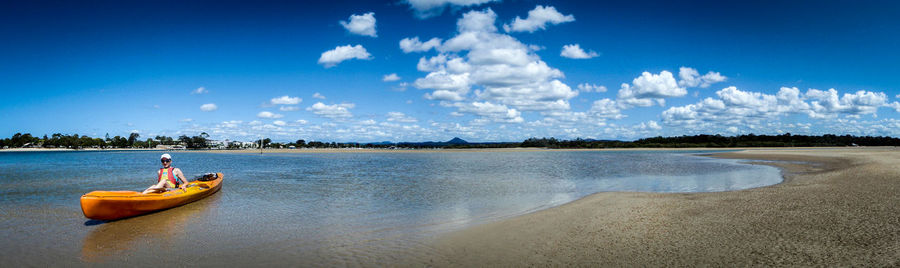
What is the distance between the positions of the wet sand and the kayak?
946cm

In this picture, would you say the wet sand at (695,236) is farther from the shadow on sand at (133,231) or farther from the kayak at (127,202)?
the kayak at (127,202)

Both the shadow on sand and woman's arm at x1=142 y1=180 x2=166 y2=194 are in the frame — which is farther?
woman's arm at x1=142 y1=180 x2=166 y2=194

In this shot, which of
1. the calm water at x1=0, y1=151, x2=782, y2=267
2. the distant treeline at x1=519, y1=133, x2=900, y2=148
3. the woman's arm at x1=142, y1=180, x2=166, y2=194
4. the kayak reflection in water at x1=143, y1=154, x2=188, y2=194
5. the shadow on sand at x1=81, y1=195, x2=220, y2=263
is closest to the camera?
the calm water at x1=0, y1=151, x2=782, y2=267

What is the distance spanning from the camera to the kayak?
11.5m

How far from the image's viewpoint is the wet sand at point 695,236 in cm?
704

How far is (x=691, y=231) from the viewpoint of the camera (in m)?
9.04

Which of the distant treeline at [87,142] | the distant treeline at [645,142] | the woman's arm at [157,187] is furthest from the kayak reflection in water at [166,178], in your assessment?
the distant treeline at [87,142]

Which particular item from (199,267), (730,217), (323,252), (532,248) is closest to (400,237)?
(323,252)

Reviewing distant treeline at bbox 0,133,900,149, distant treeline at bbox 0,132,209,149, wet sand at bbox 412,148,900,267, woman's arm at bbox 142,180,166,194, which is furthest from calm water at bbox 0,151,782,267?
distant treeline at bbox 0,132,209,149

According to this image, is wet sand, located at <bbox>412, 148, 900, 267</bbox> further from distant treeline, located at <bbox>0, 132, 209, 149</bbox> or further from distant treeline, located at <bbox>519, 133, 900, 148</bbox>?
distant treeline, located at <bbox>0, 132, 209, 149</bbox>

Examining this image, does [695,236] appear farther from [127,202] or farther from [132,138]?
[132,138]

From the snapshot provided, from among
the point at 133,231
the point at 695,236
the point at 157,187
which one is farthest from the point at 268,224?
the point at 695,236

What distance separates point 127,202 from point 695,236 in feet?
48.3

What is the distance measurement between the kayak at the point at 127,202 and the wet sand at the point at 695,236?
9.46 metres
